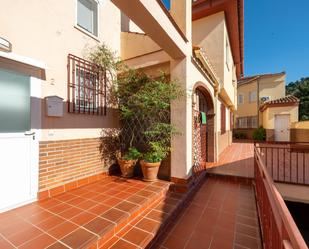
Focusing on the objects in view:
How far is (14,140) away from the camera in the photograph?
2.95 m

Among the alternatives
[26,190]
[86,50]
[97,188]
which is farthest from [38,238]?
[86,50]

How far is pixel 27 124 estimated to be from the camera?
10.2 ft

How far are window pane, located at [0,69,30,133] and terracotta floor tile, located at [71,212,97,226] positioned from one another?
74.5 inches

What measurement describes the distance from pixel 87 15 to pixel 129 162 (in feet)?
13.5

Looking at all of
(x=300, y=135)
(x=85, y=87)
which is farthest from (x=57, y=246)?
(x=300, y=135)

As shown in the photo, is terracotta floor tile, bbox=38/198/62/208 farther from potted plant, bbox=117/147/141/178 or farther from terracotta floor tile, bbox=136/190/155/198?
potted plant, bbox=117/147/141/178

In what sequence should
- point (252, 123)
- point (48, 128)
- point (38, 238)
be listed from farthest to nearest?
point (252, 123) < point (48, 128) < point (38, 238)

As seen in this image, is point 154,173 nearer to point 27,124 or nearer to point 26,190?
point 26,190

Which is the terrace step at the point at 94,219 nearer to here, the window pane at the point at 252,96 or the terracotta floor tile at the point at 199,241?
the terracotta floor tile at the point at 199,241

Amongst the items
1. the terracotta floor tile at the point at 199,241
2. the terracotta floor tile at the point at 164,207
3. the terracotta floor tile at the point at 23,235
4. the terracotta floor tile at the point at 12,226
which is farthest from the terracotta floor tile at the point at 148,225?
the terracotta floor tile at the point at 12,226

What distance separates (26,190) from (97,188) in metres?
1.34

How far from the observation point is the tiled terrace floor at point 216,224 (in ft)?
8.36

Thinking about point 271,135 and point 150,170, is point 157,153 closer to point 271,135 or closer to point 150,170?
point 150,170

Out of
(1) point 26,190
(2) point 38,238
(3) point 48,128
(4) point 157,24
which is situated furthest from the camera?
(3) point 48,128
